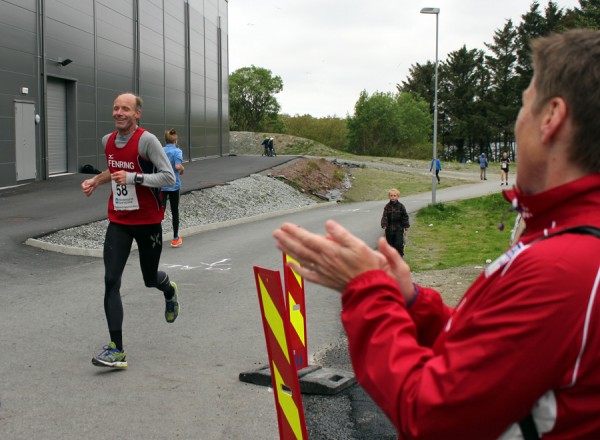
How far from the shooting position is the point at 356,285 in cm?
172

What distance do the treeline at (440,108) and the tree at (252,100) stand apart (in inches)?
5.7

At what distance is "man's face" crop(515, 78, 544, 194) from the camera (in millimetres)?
1682

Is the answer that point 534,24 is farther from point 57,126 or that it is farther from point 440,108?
point 57,126

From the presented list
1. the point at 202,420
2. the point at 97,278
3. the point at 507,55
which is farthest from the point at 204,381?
the point at 507,55

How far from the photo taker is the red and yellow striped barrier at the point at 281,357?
12.7 ft

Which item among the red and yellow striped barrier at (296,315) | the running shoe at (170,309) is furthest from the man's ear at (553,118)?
the running shoe at (170,309)

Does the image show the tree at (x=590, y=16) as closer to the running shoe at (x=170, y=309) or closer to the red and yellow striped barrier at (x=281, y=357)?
the running shoe at (x=170, y=309)

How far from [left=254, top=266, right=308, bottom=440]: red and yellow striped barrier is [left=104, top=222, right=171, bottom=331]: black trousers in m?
2.60

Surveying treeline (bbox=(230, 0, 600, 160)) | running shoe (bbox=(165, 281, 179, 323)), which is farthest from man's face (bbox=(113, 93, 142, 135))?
treeline (bbox=(230, 0, 600, 160))

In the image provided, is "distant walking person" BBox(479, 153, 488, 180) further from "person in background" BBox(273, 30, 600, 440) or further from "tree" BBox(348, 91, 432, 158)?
"person in background" BBox(273, 30, 600, 440)

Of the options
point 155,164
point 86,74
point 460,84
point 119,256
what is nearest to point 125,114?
point 155,164

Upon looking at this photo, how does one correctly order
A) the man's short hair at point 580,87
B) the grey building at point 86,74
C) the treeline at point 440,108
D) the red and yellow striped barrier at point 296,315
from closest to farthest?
the man's short hair at point 580,87, the red and yellow striped barrier at point 296,315, the grey building at point 86,74, the treeline at point 440,108

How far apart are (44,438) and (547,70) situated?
4.18 metres

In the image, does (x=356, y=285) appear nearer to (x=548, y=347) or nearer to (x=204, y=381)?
(x=548, y=347)
